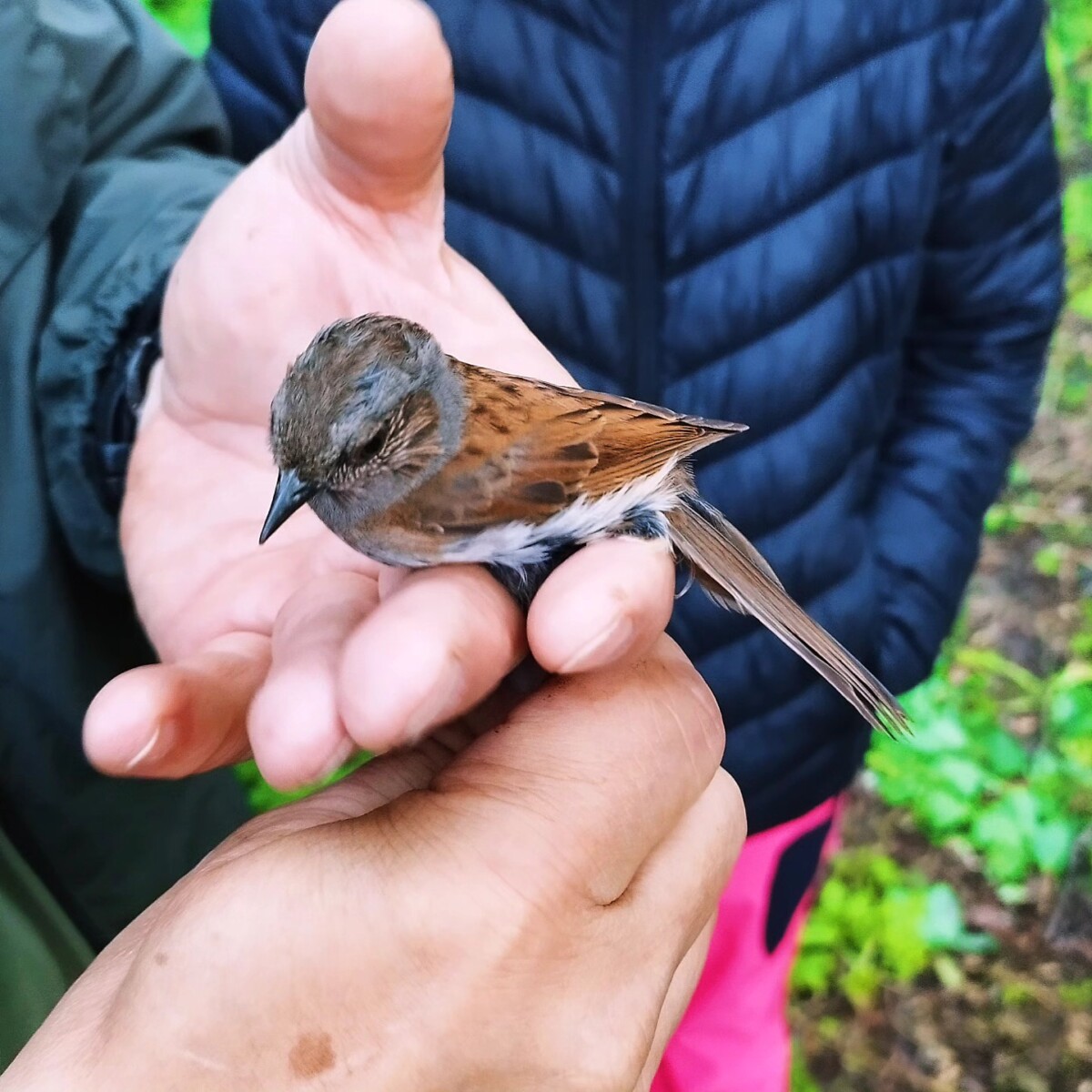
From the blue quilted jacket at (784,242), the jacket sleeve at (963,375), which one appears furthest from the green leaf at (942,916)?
the jacket sleeve at (963,375)

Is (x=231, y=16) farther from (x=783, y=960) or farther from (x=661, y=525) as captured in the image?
(x=783, y=960)

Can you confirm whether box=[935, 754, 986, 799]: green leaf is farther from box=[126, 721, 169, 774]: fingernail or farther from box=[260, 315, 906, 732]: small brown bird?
box=[126, 721, 169, 774]: fingernail

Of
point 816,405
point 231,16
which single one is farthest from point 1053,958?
point 231,16

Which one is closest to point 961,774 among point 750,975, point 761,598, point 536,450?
point 750,975

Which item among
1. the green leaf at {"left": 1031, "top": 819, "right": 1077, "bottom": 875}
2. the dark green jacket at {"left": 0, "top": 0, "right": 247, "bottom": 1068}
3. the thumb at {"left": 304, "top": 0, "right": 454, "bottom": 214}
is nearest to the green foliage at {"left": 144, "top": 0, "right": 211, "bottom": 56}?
the dark green jacket at {"left": 0, "top": 0, "right": 247, "bottom": 1068}

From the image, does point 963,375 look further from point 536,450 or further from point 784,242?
point 536,450

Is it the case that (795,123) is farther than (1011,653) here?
No
